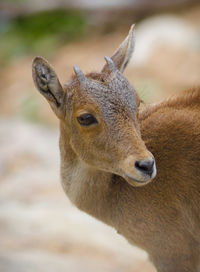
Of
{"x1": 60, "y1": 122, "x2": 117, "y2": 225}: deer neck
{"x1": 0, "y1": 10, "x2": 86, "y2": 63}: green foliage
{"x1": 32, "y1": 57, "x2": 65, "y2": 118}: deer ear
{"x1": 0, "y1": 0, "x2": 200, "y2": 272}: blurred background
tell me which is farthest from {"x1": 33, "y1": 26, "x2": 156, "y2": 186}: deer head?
{"x1": 0, "y1": 10, "x2": 86, "y2": 63}: green foliage

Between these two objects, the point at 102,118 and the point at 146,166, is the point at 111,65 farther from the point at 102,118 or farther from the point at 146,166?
the point at 146,166

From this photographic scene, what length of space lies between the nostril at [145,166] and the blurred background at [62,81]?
1.69 metres

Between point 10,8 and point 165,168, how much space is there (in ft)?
66.6

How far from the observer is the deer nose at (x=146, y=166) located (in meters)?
5.41

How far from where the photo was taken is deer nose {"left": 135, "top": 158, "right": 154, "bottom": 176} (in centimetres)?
541

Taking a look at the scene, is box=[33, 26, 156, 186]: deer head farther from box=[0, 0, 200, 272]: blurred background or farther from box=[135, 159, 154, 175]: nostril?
box=[0, 0, 200, 272]: blurred background

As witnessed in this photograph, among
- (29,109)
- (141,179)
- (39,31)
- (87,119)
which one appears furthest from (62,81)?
(141,179)

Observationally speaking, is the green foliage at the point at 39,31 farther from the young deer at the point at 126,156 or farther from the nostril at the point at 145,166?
the nostril at the point at 145,166

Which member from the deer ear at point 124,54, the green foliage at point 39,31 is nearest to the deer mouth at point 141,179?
the deer ear at point 124,54

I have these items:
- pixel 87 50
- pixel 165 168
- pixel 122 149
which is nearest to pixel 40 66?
pixel 122 149

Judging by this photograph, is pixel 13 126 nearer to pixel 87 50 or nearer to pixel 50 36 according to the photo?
pixel 87 50

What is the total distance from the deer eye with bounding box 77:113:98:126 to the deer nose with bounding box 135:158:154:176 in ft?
2.64

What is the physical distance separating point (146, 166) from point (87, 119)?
982 mm

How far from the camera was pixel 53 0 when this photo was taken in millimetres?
24969
